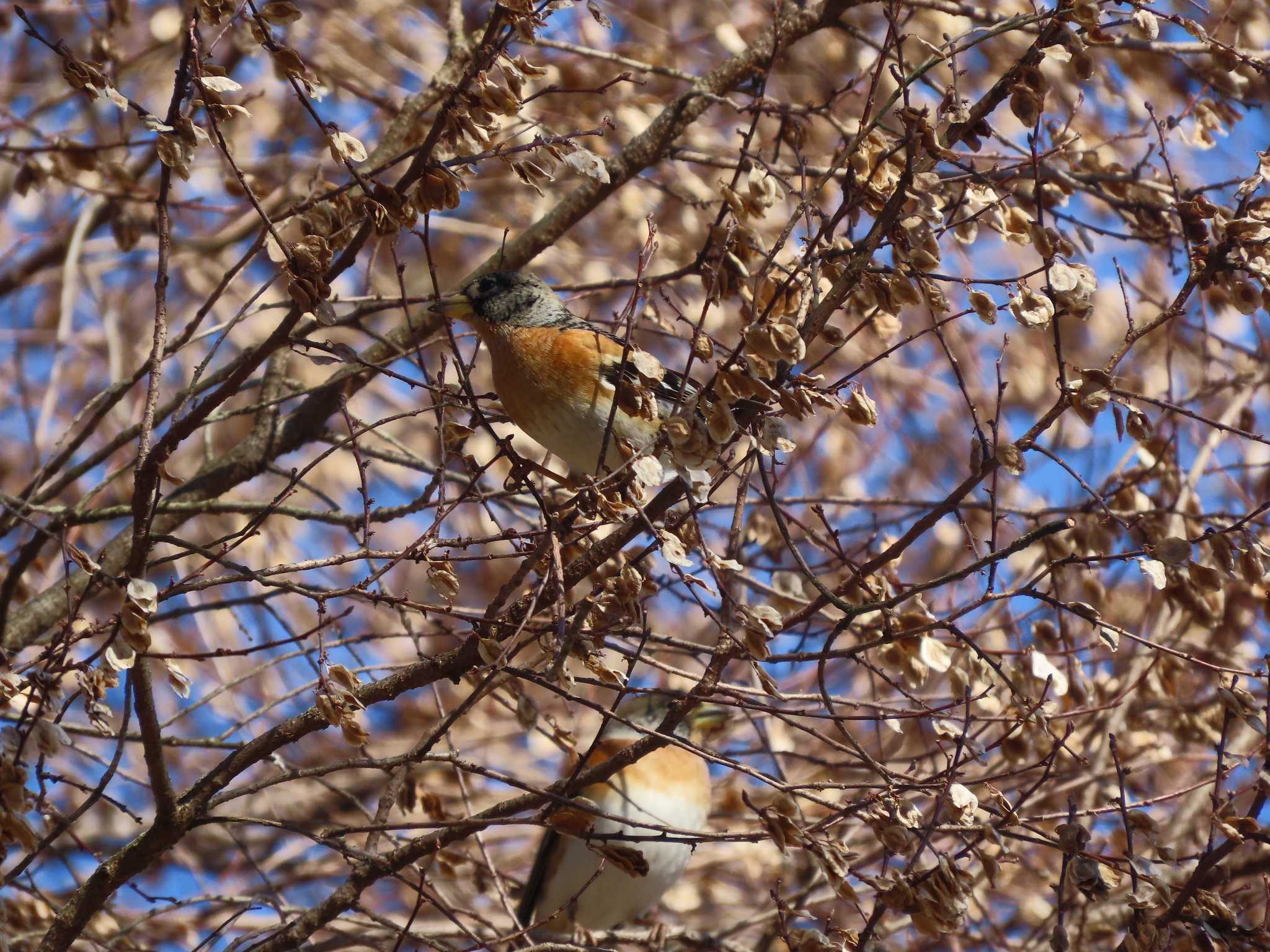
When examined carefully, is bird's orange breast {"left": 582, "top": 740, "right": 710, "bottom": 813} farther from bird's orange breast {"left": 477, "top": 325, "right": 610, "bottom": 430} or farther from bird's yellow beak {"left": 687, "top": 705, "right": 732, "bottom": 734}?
bird's orange breast {"left": 477, "top": 325, "right": 610, "bottom": 430}

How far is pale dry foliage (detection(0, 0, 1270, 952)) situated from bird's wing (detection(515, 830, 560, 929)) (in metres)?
0.11

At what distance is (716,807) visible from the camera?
222 inches

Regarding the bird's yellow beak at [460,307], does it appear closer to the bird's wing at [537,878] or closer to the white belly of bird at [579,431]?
the white belly of bird at [579,431]

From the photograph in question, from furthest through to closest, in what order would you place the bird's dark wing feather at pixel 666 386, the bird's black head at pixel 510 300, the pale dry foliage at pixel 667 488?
the bird's black head at pixel 510 300 < the bird's dark wing feather at pixel 666 386 < the pale dry foliage at pixel 667 488

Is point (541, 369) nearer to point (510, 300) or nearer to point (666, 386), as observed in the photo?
point (510, 300)

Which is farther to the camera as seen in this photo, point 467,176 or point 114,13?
point 114,13

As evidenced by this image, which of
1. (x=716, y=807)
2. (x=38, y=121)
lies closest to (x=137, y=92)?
(x=38, y=121)

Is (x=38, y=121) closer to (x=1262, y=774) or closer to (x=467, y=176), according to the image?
(x=467, y=176)

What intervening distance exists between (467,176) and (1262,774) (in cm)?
208

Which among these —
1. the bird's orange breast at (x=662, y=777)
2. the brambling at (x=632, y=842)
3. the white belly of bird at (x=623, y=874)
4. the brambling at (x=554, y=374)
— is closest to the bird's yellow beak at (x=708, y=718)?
the brambling at (x=632, y=842)

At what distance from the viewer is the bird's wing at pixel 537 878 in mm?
5176

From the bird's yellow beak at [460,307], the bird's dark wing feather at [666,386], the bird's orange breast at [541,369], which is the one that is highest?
the bird's yellow beak at [460,307]

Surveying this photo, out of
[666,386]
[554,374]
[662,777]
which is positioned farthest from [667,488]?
[662,777]

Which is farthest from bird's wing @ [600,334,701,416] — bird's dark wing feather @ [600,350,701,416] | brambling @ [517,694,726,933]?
brambling @ [517,694,726,933]
